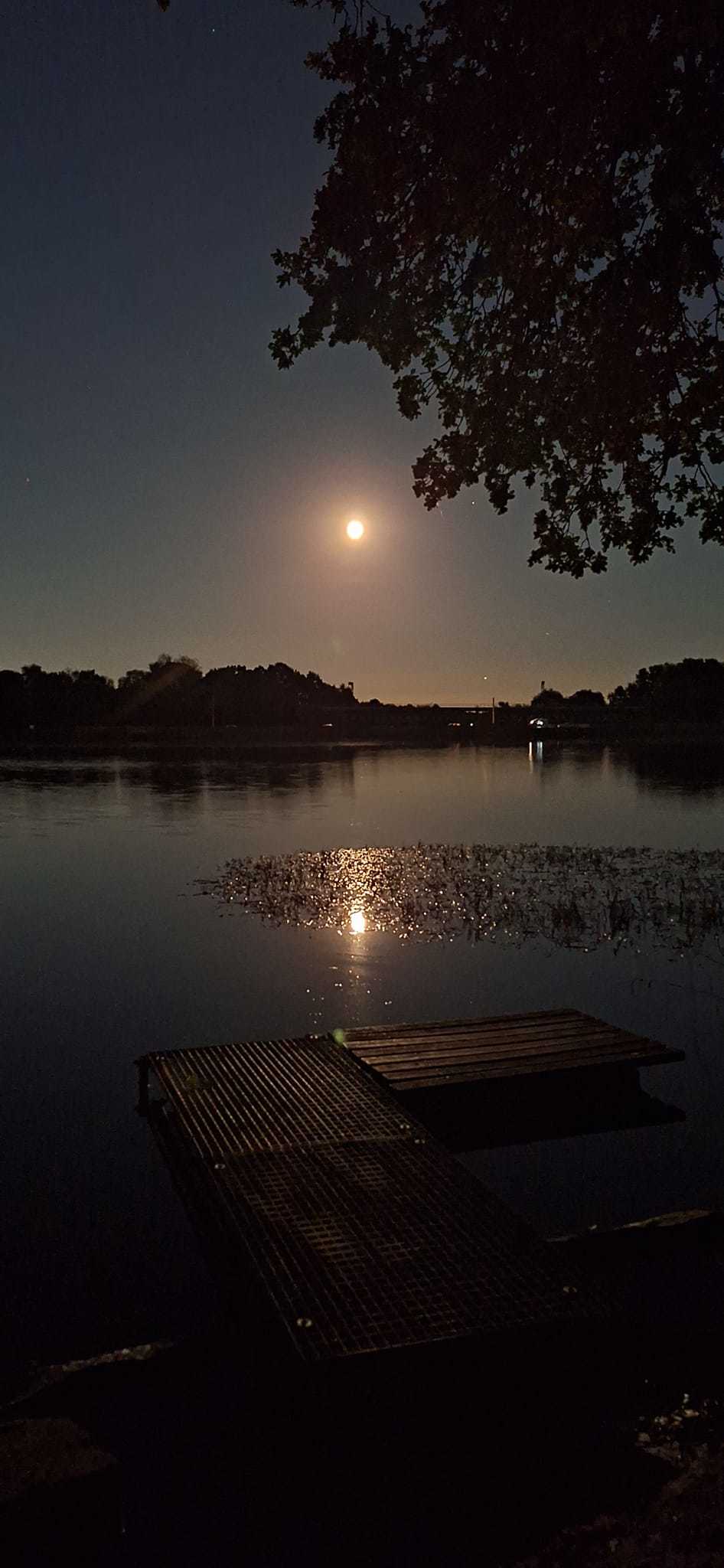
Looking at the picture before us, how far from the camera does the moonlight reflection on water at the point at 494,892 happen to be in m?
21.9

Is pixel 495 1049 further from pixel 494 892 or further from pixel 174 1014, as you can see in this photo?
pixel 494 892

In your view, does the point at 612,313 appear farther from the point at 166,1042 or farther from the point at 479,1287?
the point at 166,1042

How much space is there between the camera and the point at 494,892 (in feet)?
86.9

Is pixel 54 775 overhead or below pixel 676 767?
overhead

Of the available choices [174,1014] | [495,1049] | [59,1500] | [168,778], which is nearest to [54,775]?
[168,778]

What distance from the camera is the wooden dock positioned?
6109mm

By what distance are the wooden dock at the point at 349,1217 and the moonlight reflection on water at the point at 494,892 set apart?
1127cm

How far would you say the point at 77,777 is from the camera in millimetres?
76500

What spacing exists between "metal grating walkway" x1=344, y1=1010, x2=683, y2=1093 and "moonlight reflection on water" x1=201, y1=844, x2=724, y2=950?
7181mm

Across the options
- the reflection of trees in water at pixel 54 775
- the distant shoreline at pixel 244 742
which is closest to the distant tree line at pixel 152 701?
the distant shoreline at pixel 244 742

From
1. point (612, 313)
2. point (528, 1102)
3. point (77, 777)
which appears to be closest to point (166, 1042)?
point (528, 1102)

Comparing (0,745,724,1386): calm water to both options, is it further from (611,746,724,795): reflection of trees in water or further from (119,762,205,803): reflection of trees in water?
(611,746,724,795): reflection of trees in water

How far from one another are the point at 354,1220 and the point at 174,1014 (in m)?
9.49

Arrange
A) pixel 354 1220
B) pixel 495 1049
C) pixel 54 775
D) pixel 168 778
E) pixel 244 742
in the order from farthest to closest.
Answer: pixel 244 742, pixel 54 775, pixel 168 778, pixel 495 1049, pixel 354 1220
